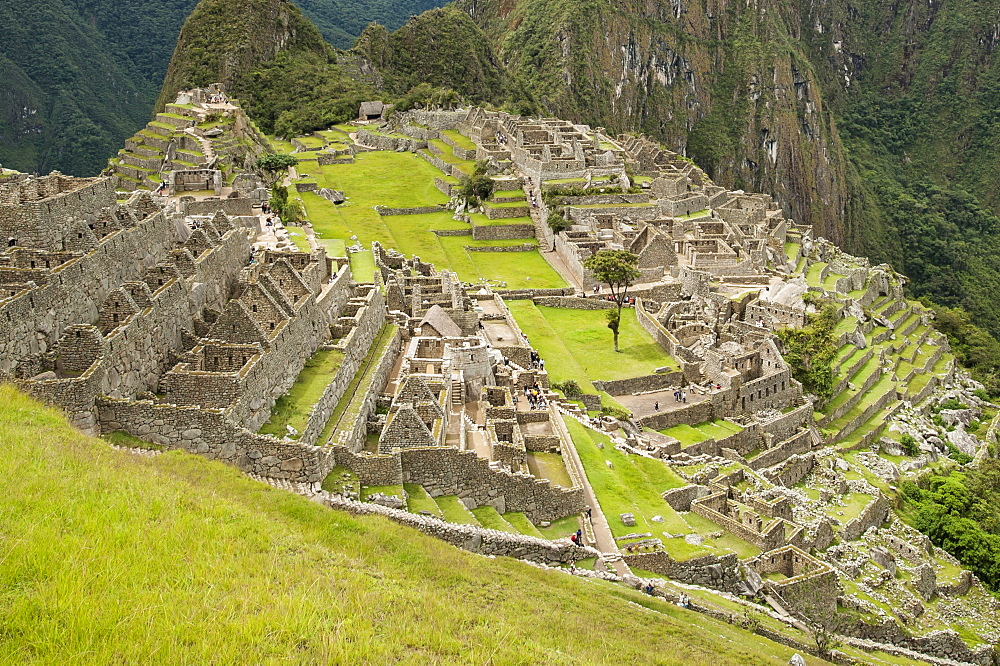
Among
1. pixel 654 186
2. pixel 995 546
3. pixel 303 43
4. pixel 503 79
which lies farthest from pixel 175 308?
pixel 503 79

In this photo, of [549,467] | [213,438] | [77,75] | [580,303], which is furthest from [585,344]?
[77,75]

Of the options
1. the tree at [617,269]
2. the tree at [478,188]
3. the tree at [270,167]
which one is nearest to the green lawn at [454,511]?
the tree at [617,269]

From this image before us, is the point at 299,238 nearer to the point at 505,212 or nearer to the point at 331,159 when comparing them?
the point at 505,212

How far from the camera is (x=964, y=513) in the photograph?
132ft

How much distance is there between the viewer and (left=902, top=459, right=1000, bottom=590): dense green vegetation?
121ft

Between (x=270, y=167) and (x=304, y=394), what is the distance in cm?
4274

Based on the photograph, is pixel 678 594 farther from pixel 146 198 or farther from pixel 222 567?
pixel 146 198

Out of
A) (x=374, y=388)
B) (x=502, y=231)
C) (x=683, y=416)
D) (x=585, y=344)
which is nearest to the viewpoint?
(x=374, y=388)

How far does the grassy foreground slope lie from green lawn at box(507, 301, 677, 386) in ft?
72.3

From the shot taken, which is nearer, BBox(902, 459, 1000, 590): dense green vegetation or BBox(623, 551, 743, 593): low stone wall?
BBox(623, 551, 743, 593): low stone wall

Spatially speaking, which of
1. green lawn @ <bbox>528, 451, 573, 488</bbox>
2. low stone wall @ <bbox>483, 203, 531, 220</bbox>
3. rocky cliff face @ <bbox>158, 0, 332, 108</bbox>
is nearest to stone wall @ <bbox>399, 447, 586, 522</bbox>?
green lawn @ <bbox>528, 451, 573, 488</bbox>

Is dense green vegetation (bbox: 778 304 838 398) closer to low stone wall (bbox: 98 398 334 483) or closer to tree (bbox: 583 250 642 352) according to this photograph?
tree (bbox: 583 250 642 352)

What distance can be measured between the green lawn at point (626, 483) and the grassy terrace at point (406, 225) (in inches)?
518

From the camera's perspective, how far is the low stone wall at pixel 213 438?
1917cm
